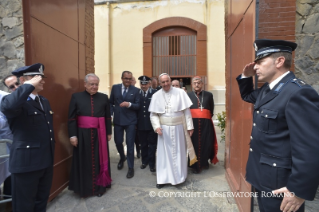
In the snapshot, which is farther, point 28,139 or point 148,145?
point 148,145

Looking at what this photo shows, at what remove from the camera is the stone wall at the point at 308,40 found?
270 cm

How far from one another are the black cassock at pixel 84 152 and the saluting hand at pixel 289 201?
2.57 m

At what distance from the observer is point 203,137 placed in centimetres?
416

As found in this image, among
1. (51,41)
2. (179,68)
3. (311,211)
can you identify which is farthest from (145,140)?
(179,68)

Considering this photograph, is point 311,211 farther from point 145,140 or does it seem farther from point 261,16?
point 145,140

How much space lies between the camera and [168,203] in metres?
3.01

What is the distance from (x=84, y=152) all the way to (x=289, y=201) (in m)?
2.71

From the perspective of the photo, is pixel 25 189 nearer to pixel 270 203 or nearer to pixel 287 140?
pixel 270 203

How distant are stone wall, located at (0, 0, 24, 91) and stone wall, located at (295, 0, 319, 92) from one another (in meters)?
3.60

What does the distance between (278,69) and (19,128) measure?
233 centimetres

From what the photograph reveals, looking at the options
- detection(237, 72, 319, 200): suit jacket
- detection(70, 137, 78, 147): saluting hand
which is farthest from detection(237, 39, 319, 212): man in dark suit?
detection(70, 137, 78, 147): saluting hand

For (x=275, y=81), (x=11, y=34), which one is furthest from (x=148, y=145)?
(x=275, y=81)

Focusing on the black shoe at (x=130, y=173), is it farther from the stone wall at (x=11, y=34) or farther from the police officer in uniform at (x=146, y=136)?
the stone wall at (x=11, y=34)

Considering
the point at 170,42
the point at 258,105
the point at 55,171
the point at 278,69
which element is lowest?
the point at 55,171
